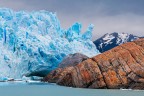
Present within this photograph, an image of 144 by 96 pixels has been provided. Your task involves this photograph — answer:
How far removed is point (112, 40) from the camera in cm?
11219

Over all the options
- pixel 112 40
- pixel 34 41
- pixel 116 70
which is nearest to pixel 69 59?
pixel 34 41

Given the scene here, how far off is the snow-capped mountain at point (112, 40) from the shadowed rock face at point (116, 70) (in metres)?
71.9

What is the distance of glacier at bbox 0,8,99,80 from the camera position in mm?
51281

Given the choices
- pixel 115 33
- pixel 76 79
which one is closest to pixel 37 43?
pixel 76 79

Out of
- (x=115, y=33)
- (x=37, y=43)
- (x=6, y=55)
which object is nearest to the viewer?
(x=6, y=55)

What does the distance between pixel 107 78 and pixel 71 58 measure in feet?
69.8

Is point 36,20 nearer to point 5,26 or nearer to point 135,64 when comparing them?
point 5,26

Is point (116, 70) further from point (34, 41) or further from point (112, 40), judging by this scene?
point (112, 40)

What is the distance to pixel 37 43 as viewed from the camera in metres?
53.5

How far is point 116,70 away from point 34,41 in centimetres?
2429

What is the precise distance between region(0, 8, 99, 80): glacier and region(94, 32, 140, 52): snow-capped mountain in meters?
46.5

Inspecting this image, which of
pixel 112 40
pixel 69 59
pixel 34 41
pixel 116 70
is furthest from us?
pixel 112 40

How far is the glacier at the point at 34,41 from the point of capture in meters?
51.3

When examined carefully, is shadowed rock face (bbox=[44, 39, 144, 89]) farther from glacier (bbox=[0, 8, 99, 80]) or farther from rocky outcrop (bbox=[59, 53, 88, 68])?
glacier (bbox=[0, 8, 99, 80])
